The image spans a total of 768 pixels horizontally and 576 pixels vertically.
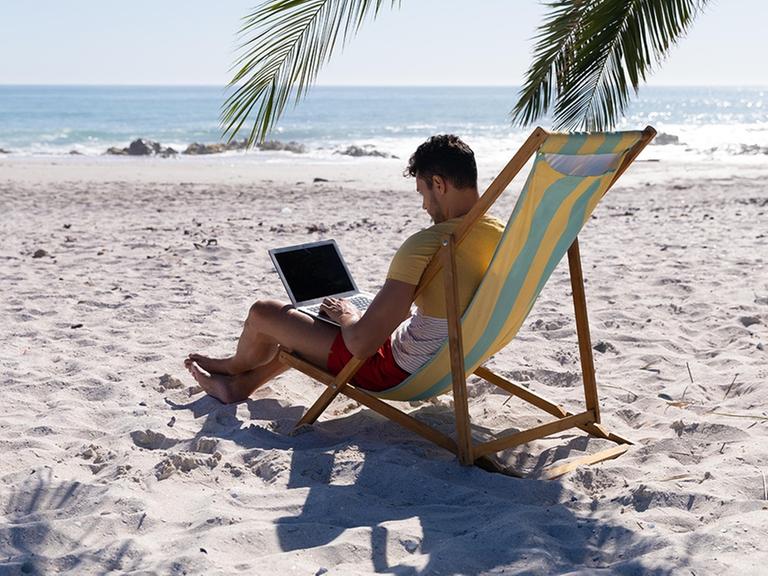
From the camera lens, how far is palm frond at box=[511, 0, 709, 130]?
4.11 metres

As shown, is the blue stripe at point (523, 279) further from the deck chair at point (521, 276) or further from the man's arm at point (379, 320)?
the man's arm at point (379, 320)

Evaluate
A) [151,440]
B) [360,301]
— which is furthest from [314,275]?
[151,440]

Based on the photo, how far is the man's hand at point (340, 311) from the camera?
323 centimetres

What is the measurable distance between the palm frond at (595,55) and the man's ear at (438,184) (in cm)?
148

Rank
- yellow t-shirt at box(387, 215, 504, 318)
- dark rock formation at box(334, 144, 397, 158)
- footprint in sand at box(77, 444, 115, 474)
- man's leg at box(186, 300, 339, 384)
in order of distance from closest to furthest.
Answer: yellow t-shirt at box(387, 215, 504, 318)
footprint in sand at box(77, 444, 115, 474)
man's leg at box(186, 300, 339, 384)
dark rock formation at box(334, 144, 397, 158)

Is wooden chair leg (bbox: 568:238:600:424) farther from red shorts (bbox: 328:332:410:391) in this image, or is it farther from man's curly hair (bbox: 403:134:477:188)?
red shorts (bbox: 328:332:410:391)

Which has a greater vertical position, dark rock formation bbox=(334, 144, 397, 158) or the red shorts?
dark rock formation bbox=(334, 144, 397, 158)

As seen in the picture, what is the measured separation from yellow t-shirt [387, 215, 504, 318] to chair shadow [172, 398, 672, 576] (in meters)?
0.53

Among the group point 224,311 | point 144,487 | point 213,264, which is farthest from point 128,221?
point 144,487

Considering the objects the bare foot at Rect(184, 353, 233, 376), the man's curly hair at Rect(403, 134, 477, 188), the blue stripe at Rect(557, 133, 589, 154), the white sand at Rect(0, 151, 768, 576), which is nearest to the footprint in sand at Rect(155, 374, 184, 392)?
the white sand at Rect(0, 151, 768, 576)

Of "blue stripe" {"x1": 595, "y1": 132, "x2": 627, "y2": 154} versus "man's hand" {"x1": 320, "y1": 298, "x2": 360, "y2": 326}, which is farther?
"man's hand" {"x1": 320, "y1": 298, "x2": 360, "y2": 326}

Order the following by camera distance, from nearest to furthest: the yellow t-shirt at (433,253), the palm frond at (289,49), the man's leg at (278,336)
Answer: the yellow t-shirt at (433,253) < the man's leg at (278,336) < the palm frond at (289,49)

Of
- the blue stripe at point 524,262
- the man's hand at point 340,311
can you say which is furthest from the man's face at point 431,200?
the man's hand at point 340,311

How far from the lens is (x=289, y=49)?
373cm
